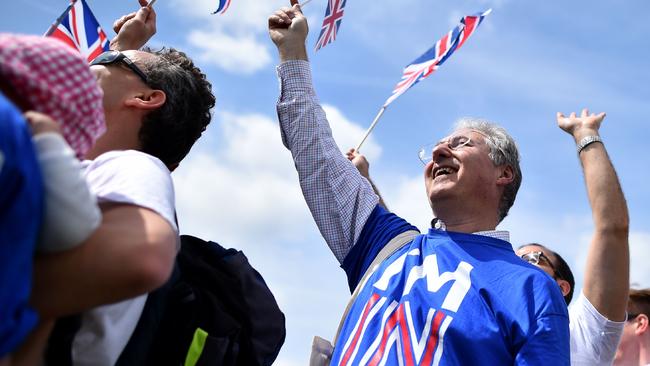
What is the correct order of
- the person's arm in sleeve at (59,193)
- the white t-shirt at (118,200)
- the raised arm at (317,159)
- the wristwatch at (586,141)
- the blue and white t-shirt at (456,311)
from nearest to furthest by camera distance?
the person's arm in sleeve at (59,193) < the white t-shirt at (118,200) < the blue and white t-shirt at (456,311) < the raised arm at (317,159) < the wristwatch at (586,141)

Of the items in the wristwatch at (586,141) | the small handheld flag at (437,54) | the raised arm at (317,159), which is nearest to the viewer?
the raised arm at (317,159)

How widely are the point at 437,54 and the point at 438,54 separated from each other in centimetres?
2

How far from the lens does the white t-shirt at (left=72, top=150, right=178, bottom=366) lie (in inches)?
62.6

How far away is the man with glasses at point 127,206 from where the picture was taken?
1.35 metres

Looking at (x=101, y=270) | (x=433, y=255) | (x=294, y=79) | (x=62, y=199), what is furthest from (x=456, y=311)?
(x=62, y=199)

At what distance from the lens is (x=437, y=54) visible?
252 inches

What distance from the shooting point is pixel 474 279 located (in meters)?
3.02

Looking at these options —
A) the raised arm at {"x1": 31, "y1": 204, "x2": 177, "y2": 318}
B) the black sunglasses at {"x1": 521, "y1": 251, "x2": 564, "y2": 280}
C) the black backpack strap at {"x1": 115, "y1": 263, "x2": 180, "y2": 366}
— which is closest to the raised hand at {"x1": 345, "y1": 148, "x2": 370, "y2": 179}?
the black sunglasses at {"x1": 521, "y1": 251, "x2": 564, "y2": 280}

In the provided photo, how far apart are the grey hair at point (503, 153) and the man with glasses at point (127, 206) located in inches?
63.9

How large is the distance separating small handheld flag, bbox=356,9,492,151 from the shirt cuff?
251 cm

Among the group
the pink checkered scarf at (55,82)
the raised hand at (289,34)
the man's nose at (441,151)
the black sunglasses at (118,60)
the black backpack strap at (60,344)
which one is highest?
the pink checkered scarf at (55,82)

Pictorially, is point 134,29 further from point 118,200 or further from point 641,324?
point 641,324

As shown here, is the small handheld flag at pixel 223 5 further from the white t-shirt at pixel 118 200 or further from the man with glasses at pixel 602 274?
the white t-shirt at pixel 118 200

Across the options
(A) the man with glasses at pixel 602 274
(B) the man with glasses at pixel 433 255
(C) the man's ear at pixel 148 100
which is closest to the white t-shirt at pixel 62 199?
(C) the man's ear at pixel 148 100
